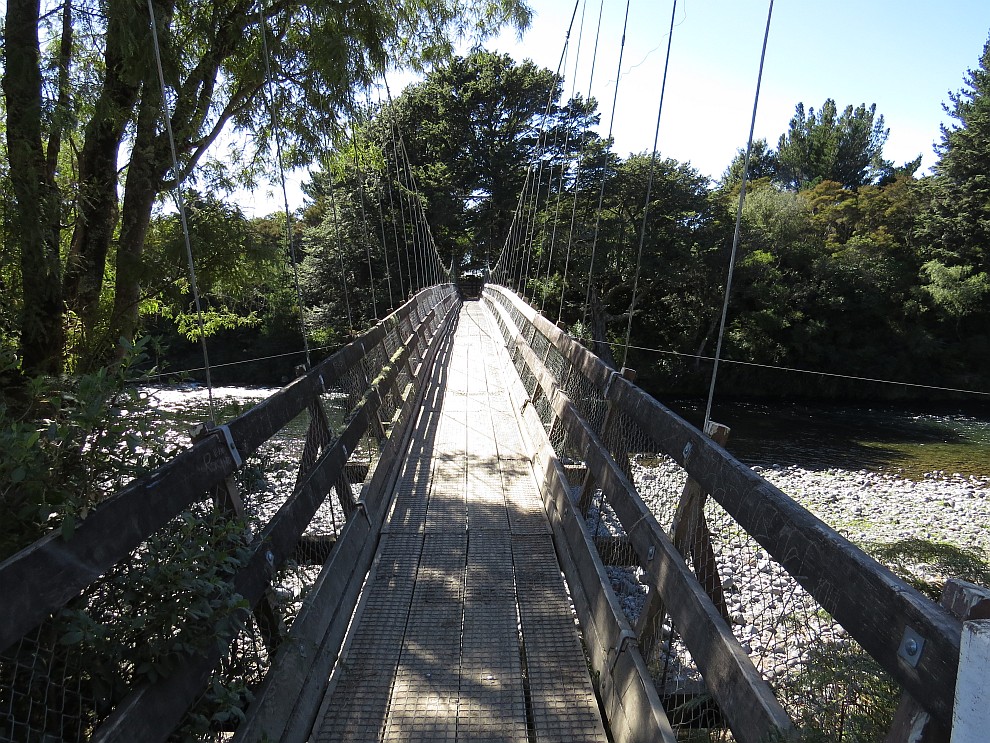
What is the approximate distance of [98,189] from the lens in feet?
19.0

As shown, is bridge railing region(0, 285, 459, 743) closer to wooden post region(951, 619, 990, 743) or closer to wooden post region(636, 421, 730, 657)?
wooden post region(636, 421, 730, 657)

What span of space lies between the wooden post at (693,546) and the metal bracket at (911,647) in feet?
3.92

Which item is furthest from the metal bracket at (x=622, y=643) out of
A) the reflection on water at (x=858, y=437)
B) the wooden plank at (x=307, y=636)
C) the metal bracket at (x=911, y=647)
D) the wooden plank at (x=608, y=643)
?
the reflection on water at (x=858, y=437)

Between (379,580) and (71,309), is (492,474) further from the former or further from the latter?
(71,309)

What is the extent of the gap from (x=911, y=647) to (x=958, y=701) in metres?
0.16

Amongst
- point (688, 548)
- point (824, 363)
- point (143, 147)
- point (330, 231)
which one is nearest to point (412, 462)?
point (688, 548)

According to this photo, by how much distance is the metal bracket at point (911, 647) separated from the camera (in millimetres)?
1037

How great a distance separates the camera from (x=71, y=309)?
18.7ft

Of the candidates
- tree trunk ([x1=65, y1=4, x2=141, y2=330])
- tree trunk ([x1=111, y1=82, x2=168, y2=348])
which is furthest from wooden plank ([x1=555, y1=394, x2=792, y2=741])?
tree trunk ([x1=65, y1=4, x2=141, y2=330])

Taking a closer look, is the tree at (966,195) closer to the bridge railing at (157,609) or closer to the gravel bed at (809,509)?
the gravel bed at (809,509)

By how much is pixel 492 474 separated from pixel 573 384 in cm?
90

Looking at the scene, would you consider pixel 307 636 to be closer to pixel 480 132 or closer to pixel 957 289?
pixel 957 289

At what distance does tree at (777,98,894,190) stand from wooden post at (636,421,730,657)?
69.5 m

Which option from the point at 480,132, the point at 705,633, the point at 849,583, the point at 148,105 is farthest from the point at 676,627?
the point at 480,132
